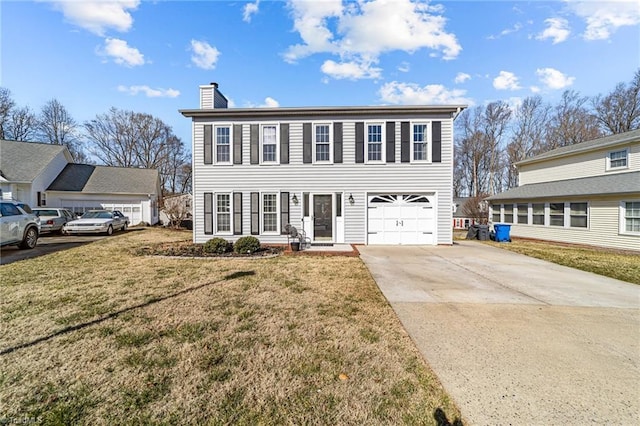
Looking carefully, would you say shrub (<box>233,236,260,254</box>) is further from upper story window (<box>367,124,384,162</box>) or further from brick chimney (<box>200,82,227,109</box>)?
brick chimney (<box>200,82,227,109</box>)

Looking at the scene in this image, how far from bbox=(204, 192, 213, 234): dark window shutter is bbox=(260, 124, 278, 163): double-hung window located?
9.43 ft

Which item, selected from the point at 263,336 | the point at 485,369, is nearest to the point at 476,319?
the point at 485,369

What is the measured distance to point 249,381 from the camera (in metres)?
2.61

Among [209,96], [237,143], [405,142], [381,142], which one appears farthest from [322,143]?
[209,96]

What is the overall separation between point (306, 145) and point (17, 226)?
10.7 meters

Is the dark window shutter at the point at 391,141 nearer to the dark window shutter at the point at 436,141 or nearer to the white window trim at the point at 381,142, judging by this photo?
the white window trim at the point at 381,142

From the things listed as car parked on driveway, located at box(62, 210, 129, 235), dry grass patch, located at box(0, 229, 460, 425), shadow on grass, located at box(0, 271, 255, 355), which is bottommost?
dry grass patch, located at box(0, 229, 460, 425)

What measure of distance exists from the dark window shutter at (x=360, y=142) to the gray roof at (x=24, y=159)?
2195 cm

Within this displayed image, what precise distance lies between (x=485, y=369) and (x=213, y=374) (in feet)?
9.41

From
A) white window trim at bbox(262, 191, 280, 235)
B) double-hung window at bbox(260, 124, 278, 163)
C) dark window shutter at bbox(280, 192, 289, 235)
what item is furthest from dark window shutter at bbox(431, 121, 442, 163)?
white window trim at bbox(262, 191, 280, 235)

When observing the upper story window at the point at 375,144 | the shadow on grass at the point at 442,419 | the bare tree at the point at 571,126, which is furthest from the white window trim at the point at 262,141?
the bare tree at the point at 571,126

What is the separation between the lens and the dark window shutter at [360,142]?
11.4 meters

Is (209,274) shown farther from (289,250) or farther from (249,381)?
(249,381)

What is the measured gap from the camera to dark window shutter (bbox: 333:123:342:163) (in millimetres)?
11469
